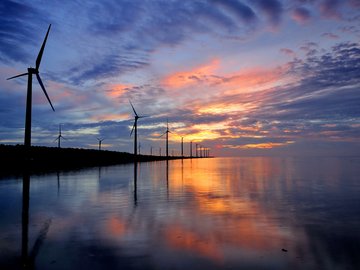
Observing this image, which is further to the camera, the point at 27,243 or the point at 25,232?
the point at 25,232

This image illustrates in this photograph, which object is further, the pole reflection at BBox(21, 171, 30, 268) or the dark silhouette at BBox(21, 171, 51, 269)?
the pole reflection at BBox(21, 171, 30, 268)

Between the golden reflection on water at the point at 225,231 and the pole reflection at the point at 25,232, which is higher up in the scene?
the pole reflection at the point at 25,232

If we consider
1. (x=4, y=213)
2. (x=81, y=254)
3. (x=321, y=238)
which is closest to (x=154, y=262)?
(x=81, y=254)

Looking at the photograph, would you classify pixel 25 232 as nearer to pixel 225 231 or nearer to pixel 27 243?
pixel 27 243

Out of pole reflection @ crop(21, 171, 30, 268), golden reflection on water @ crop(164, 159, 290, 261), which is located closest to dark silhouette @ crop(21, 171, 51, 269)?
pole reflection @ crop(21, 171, 30, 268)

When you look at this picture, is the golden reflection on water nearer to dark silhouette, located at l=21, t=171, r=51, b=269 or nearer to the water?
the water

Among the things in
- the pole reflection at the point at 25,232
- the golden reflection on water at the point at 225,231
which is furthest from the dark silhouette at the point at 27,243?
the golden reflection on water at the point at 225,231

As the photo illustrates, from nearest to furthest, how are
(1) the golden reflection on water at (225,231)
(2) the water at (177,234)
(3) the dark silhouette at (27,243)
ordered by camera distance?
(3) the dark silhouette at (27,243) → (2) the water at (177,234) → (1) the golden reflection on water at (225,231)

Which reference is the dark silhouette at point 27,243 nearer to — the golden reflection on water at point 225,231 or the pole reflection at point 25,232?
the pole reflection at point 25,232

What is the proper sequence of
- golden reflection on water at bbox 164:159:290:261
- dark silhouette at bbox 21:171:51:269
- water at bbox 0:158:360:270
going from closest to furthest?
dark silhouette at bbox 21:171:51:269 → water at bbox 0:158:360:270 → golden reflection on water at bbox 164:159:290:261

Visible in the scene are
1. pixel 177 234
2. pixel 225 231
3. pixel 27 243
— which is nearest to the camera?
pixel 27 243

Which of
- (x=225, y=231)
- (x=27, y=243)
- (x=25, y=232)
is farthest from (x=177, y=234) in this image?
(x=25, y=232)

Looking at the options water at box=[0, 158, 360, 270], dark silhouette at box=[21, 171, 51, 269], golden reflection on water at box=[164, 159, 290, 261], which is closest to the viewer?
dark silhouette at box=[21, 171, 51, 269]

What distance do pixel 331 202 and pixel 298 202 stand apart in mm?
2428
